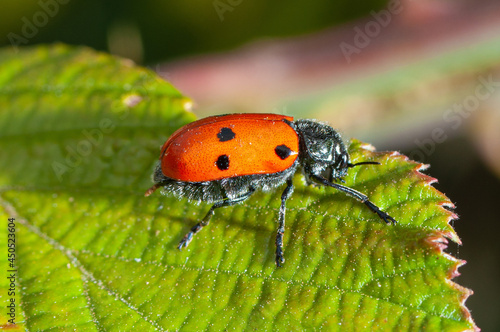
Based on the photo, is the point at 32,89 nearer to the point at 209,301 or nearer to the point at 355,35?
the point at 209,301

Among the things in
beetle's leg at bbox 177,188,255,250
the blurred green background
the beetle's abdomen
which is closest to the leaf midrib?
beetle's leg at bbox 177,188,255,250

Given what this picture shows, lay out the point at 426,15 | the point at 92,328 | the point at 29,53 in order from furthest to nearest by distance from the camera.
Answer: the point at 426,15 → the point at 29,53 → the point at 92,328

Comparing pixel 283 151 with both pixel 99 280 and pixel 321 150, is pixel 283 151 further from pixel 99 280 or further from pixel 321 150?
pixel 99 280

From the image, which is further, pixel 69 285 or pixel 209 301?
pixel 69 285

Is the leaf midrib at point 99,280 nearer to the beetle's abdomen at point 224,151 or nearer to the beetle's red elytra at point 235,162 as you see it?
the beetle's red elytra at point 235,162

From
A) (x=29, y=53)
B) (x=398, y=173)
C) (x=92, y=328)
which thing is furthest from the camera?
(x=29, y=53)

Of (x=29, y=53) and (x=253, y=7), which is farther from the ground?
(x=253, y=7)

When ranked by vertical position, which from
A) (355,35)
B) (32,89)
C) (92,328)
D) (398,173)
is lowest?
(92,328)

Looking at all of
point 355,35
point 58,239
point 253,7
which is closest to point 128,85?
point 58,239
